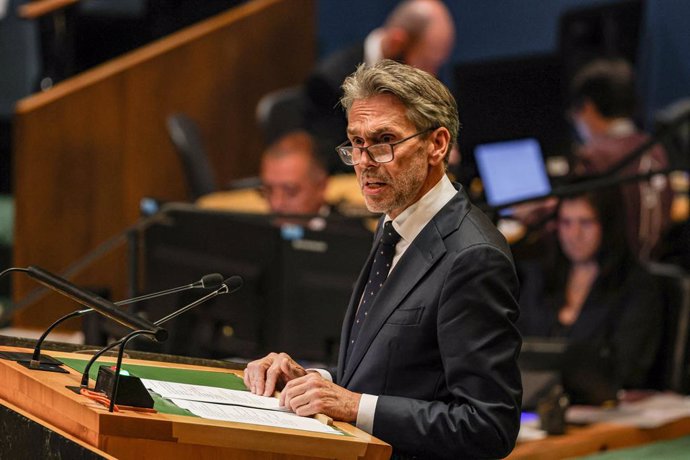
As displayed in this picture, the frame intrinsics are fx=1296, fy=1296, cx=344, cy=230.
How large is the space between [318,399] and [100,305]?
0.39m

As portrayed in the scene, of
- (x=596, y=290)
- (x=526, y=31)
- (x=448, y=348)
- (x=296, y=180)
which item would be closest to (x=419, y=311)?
(x=448, y=348)

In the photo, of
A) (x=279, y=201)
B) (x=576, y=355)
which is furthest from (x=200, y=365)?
(x=279, y=201)

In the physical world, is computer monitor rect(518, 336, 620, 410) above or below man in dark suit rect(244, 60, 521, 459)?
below

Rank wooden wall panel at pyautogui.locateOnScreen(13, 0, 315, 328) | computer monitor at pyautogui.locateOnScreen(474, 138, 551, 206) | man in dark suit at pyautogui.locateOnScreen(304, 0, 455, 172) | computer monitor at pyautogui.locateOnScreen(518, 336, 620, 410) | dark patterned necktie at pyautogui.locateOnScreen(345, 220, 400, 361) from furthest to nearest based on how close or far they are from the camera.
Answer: man in dark suit at pyautogui.locateOnScreen(304, 0, 455, 172)
wooden wall panel at pyautogui.locateOnScreen(13, 0, 315, 328)
computer monitor at pyautogui.locateOnScreen(474, 138, 551, 206)
computer monitor at pyautogui.locateOnScreen(518, 336, 620, 410)
dark patterned necktie at pyautogui.locateOnScreen(345, 220, 400, 361)

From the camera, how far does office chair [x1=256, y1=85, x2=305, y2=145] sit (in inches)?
282

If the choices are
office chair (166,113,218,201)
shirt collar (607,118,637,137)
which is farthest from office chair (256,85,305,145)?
shirt collar (607,118,637,137)

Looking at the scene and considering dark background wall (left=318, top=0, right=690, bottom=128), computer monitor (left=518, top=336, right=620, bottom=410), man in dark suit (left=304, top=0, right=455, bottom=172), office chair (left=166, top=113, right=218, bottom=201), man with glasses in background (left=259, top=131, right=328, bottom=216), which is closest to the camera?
computer monitor (left=518, top=336, right=620, bottom=410)

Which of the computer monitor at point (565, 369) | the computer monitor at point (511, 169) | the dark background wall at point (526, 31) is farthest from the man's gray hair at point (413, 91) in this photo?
the dark background wall at point (526, 31)

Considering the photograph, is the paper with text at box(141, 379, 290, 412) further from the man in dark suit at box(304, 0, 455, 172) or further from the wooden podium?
the man in dark suit at box(304, 0, 455, 172)

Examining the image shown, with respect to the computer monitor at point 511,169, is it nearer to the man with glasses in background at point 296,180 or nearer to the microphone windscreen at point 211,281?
the man with glasses in background at point 296,180

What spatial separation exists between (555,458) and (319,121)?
345 cm

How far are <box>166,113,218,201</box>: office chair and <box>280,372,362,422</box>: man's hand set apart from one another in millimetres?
4714

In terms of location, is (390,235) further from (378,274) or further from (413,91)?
(413,91)

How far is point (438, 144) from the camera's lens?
2.31m
